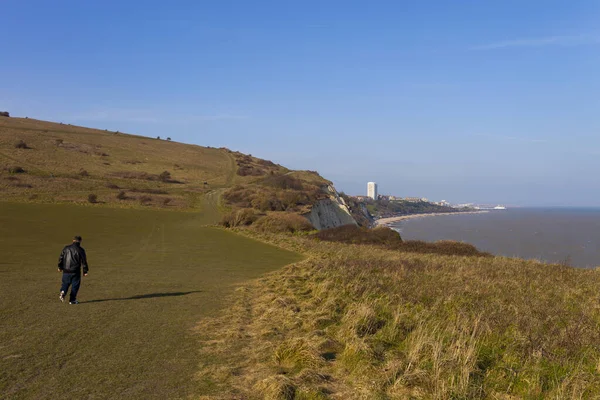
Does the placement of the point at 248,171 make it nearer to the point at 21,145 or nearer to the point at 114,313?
Answer: the point at 21,145

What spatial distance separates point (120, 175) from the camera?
61.5 m

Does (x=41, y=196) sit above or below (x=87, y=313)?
above

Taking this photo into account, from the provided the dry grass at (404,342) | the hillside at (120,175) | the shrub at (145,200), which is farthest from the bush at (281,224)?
the dry grass at (404,342)

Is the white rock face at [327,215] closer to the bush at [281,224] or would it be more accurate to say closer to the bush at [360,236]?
the bush at [281,224]

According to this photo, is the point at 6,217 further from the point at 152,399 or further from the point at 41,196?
the point at 152,399

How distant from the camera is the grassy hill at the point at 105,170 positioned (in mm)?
46656

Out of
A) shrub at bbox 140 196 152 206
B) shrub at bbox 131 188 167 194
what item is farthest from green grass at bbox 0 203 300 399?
shrub at bbox 131 188 167 194

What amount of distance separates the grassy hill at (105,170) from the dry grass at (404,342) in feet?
129

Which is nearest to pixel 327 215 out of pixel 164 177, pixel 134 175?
pixel 164 177

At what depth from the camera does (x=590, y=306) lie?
10.4 m

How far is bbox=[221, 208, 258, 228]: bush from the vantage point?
38.1 m

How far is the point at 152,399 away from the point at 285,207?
44908mm

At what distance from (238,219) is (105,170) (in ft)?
113

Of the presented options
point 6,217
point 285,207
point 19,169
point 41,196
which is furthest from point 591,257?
point 19,169
